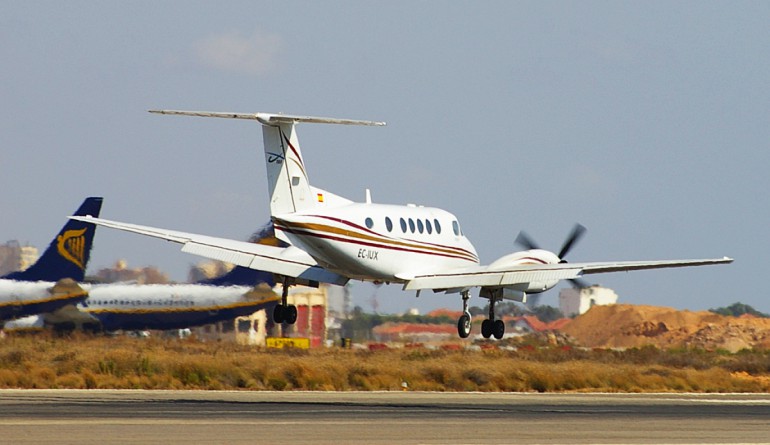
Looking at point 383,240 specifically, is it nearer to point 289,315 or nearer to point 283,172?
point 289,315

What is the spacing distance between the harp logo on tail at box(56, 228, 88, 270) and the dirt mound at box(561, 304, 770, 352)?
3509 centimetres

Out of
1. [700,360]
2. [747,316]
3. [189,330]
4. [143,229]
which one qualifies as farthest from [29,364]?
[747,316]

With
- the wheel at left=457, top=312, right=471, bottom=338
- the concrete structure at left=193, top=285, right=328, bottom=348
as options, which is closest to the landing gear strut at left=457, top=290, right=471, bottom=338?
the wheel at left=457, top=312, right=471, bottom=338

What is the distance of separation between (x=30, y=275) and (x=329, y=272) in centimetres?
4390

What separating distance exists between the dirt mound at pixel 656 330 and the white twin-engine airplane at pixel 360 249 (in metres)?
49.3

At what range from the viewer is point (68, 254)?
8331 centimetres

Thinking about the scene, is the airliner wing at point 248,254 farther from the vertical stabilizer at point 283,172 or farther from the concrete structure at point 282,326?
the concrete structure at point 282,326

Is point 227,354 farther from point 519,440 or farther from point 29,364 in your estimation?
point 519,440

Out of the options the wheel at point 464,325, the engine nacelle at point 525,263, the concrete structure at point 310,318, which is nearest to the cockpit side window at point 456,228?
the engine nacelle at point 525,263

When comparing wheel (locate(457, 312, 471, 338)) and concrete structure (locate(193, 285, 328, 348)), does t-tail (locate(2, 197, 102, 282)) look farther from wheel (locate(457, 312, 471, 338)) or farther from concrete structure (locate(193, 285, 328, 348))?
wheel (locate(457, 312, 471, 338))

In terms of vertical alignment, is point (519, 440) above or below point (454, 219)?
below

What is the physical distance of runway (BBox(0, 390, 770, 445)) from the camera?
32.7 metres

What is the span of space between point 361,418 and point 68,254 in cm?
4799

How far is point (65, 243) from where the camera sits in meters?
83.4
